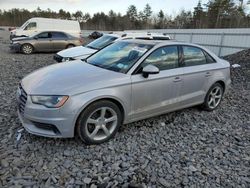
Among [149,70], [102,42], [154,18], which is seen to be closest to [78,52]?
[102,42]

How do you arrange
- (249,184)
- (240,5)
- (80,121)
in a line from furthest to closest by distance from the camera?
(240,5)
(80,121)
(249,184)

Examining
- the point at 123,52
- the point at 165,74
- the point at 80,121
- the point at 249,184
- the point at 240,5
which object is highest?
the point at 240,5

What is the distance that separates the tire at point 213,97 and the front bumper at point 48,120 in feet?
9.97

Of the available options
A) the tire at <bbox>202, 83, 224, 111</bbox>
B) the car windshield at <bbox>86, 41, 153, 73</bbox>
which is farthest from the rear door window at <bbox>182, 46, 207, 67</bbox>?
the car windshield at <bbox>86, 41, 153, 73</bbox>

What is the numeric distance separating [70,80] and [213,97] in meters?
3.24

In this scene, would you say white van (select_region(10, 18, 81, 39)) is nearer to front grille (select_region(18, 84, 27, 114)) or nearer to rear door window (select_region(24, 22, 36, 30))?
rear door window (select_region(24, 22, 36, 30))

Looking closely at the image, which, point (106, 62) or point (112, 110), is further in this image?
point (106, 62)

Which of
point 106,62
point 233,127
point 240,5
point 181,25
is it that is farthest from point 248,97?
point 181,25

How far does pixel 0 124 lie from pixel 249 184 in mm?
3908

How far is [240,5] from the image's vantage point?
39812 mm

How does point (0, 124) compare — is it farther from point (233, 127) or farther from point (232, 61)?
point (232, 61)

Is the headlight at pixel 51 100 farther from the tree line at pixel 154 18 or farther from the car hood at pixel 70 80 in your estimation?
the tree line at pixel 154 18

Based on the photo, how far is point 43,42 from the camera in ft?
46.2

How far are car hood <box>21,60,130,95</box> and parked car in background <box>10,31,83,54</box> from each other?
10.9 metres
